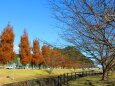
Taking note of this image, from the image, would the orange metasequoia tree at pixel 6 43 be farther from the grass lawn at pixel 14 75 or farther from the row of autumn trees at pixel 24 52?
the grass lawn at pixel 14 75

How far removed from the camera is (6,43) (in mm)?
69750

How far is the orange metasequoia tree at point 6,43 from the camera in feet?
227

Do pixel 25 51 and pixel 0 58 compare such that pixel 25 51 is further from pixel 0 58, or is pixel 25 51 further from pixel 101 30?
pixel 101 30

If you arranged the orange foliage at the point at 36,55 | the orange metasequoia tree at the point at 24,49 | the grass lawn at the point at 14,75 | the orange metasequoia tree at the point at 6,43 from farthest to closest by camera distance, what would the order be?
the orange foliage at the point at 36,55 → the orange metasequoia tree at the point at 24,49 → the orange metasequoia tree at the point at 6,43 → the grass lawn at the point at 14,75

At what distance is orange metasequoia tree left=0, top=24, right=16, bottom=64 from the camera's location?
69.2 m

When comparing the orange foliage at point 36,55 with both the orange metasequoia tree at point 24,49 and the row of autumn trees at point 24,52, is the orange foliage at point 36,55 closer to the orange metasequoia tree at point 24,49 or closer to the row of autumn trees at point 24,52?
the row of autumn trees at point 24,52

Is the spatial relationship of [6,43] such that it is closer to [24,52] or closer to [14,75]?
[14,75]

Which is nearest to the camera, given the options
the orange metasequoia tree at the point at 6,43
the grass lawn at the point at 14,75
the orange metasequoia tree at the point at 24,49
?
the grass lawn at the point at 14,75

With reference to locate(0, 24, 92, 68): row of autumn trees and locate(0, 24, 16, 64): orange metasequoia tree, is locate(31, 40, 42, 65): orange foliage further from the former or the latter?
locate(0, 24, 16, 64): orange metasequoia tree

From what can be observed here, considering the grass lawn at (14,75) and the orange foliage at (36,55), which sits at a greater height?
the orange foliage at (36,55)

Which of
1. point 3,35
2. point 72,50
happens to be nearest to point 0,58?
point 3,35

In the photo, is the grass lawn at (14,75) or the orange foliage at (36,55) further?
the orange foliage at (36,55)

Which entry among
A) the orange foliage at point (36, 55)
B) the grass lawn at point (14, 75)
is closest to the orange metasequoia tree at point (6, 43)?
the grass lawn at point (14, 75)

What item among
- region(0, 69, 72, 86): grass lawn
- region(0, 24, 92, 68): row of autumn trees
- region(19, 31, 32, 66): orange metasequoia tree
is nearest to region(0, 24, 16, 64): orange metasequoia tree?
region(0, 24, 92, 68): row of autumn trees
